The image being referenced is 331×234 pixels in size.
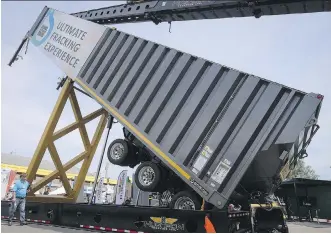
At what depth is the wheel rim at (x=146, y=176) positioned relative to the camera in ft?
21.2

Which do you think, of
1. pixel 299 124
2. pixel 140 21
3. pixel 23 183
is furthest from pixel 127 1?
pixel 299 124

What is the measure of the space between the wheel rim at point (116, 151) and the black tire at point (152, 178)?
30.8 inches

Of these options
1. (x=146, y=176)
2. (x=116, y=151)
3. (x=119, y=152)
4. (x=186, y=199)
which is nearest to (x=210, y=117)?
(x=186, y=199)

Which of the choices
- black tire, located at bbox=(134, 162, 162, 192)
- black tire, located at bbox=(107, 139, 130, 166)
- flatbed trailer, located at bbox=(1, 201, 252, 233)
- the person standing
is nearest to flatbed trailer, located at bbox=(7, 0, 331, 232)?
flatbed trailer, located at bbox=(1, 201, 252, 233)

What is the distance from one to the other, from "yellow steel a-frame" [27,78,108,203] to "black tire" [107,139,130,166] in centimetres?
244

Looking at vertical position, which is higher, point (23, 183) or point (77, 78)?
point (77, 78)

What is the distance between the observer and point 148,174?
654 centimetres

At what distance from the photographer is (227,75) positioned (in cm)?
589

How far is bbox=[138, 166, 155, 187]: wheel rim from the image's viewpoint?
648cm

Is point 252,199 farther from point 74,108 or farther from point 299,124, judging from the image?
point 74,108

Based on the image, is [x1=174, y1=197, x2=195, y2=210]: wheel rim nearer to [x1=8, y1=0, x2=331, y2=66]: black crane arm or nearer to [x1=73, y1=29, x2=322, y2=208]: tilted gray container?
[x1=73, y1=29, x2=322, y2=208]: tilted gray container

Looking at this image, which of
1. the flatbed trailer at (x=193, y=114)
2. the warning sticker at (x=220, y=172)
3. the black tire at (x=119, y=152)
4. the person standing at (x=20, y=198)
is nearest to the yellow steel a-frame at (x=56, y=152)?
the flatbed trailer at (x=193, y=114)

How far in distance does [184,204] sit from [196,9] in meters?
4.81

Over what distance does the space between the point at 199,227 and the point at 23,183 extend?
188 inches
